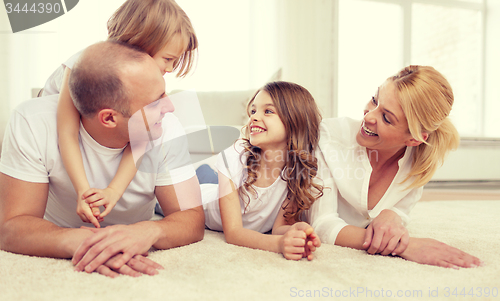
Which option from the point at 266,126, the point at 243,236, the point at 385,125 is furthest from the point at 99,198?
the point at 385,125

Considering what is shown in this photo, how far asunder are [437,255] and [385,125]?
14.2 inches

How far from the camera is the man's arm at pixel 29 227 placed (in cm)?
74

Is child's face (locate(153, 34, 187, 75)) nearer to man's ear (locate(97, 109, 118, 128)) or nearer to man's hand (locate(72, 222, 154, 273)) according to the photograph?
man's ear (locate(97, 109, 118, 128))

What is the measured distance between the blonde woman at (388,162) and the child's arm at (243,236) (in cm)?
19

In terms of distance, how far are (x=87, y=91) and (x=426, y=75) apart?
2.88 feet

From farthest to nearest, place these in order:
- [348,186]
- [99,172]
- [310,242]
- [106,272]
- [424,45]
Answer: [424,45] → [348,186] → [99,172] → [310,242] → [106,272]

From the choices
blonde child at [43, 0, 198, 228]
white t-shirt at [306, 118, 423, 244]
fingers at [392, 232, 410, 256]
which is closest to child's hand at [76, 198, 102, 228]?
blonde child at [43, 0, 198, 228]

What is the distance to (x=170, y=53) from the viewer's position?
98 cm

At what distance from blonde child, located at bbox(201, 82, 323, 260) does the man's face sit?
0.28 m

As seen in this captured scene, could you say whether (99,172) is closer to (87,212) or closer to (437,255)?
(87,212)

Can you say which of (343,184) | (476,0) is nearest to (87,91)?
(343,184)

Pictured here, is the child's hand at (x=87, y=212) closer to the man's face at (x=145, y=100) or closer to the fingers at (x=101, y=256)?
the fingers at (x=101, y=256)

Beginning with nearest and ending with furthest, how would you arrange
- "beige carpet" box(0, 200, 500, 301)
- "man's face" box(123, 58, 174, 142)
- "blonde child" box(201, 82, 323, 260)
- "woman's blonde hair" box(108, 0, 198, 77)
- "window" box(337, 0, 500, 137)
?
1. "beige carpet" box(0, 200, 500, 301)
2. "man's face" box(123, 58, 174, 142)
3. "woman's blonde hair" box(108, 0, 198, 77)
4. "blonde child" box(201, 82, 323, 260)
5. "window" box(337, 0, 500, 137)

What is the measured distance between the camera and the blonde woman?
34.1 inches
